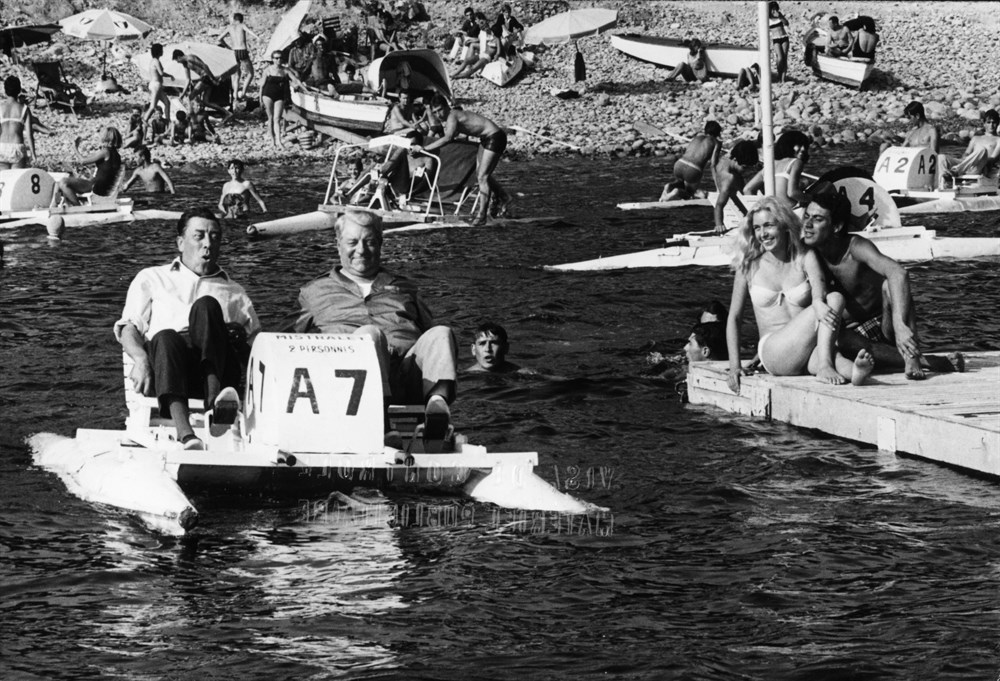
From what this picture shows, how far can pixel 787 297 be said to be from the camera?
35.8 feet

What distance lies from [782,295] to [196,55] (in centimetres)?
2886

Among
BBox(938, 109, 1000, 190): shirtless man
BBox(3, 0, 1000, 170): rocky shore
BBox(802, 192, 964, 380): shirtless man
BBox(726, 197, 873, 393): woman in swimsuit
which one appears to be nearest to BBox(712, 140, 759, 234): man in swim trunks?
BBox(938, 109, 1000, 190): shirtless man

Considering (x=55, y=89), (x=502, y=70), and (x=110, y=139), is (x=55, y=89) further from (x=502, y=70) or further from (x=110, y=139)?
(x=110, y=139)

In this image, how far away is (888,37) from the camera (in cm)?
4419

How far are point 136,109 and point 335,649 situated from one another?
3149 cm

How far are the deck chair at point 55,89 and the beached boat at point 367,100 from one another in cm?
466

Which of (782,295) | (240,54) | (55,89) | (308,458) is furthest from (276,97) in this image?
(308,458)

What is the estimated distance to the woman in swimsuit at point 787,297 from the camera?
1070 cm

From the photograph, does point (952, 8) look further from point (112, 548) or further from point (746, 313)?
point (112, 548)

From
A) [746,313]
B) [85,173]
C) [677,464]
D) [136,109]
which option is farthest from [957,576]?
[136,109]

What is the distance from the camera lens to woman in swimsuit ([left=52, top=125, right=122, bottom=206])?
24250 millimetres

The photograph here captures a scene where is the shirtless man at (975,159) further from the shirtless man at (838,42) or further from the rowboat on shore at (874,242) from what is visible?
the shirtless man at (838,42)

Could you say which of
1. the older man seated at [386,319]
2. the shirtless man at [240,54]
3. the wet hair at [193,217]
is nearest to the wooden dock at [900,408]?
the older man seated at [386,319]

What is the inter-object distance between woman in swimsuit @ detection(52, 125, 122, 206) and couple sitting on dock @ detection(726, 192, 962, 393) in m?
15.1
